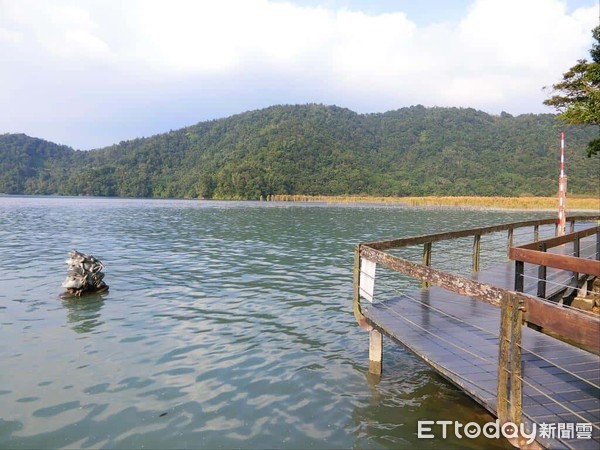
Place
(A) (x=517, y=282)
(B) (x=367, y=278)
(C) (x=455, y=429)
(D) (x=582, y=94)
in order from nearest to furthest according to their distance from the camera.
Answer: (C) (x=455, y=429)
(A) (x=517, y=282)
(B) (x=367, y=278)
(D) (x=582, y=94)

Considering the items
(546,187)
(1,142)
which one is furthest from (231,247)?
(1,142)

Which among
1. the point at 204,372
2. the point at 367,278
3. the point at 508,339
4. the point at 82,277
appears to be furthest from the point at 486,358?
the point at 82,277

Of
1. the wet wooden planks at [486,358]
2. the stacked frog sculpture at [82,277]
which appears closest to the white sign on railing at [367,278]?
the wet wooden planks at [486,358]

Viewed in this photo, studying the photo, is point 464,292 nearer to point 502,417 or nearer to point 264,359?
point 502,417

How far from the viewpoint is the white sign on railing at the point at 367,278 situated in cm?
637

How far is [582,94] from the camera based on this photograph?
65.6 ft

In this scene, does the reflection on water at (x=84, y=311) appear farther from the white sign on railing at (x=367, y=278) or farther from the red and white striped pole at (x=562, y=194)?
the red and white striped pole at (x=562, y=194)

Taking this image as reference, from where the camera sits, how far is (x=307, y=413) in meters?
4.91

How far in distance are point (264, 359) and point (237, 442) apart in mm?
2172

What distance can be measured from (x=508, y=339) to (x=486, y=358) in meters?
1.74

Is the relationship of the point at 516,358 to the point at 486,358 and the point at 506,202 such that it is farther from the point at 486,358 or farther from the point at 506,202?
the point at 506,202

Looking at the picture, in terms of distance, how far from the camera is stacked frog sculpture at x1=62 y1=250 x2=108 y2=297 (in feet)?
33.4

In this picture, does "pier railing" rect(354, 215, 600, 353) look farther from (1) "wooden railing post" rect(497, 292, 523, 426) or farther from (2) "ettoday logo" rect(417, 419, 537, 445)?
(2) "ettoday logo" rect(417, 419, 537, 445)

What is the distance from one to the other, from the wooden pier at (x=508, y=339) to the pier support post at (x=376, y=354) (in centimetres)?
1
